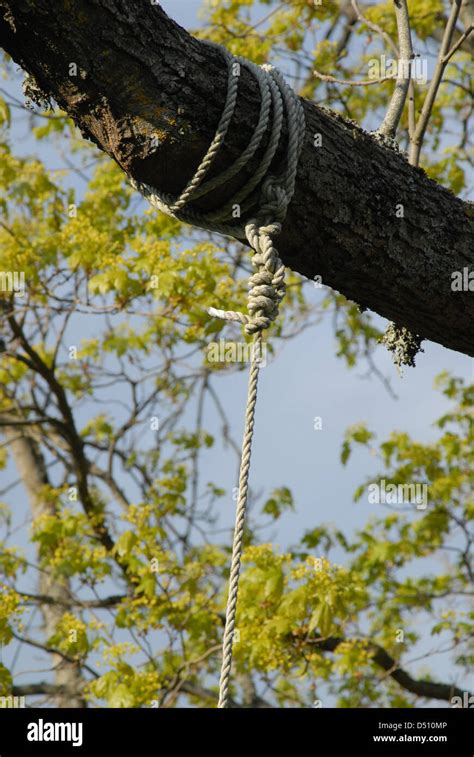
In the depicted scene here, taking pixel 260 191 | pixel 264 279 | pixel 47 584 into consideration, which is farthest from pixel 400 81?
pixel 47 584

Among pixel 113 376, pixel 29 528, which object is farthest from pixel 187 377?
pixel 29 528

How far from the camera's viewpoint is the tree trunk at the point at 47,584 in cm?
533

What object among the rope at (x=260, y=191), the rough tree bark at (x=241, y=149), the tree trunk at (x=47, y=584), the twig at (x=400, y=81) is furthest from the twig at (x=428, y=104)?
the tree trunk at (x=47, y=584)

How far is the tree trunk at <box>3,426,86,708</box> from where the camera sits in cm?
533

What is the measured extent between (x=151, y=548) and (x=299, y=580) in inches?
34.5

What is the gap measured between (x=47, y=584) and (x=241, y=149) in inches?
184

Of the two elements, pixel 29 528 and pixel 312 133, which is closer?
pixel 312 133

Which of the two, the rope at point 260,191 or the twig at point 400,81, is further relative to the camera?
the twig at point 400,81

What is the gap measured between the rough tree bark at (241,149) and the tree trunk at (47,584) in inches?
123

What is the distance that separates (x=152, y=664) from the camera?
15.5 feet

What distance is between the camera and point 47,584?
6.06 meters

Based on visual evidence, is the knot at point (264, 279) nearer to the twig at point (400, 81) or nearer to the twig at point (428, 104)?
the twig at point (400, 81)
